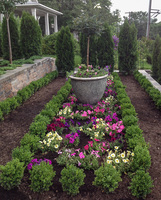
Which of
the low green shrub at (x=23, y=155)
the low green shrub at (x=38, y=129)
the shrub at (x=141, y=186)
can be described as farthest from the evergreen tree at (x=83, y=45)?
the shrub at (x=141, y=186)

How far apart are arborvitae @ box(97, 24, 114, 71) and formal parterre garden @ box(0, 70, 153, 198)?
4.71 meters

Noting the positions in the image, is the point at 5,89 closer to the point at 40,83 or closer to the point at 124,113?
the point at 40,83

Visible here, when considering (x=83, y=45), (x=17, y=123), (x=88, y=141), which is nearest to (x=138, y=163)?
(x=88, y=141)

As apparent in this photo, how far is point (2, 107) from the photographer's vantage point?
4.44 meters

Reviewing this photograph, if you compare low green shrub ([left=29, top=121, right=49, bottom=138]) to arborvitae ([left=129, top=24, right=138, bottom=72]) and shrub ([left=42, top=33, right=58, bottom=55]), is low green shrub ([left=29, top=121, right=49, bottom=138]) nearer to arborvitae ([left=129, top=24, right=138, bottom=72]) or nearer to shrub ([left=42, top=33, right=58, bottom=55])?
arborvitae ([left=129, top=24, right=138, bottom=72])

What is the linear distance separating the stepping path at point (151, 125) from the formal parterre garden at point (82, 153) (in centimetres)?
14

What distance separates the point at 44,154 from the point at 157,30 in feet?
174

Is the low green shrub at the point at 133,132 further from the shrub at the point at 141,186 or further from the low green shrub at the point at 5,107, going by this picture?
the low green shrub at the point at 5,107

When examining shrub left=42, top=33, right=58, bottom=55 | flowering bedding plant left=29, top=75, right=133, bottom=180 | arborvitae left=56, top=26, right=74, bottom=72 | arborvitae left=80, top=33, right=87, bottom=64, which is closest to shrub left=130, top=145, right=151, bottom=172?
flowering bedding plant left=29, top=75, right=133, bottom=180

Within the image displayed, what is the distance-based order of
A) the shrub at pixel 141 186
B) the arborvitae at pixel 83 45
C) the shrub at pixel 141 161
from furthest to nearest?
the arborvitae at pixel 83 45
the shrub at pixel 141 161
the shrub at pixel 141 186

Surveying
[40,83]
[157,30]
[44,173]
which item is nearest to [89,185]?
[44,173]

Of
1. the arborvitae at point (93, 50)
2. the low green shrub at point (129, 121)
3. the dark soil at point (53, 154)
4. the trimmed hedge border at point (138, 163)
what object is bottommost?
the dark soil at point (53, 154)

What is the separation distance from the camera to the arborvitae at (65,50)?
879 cm

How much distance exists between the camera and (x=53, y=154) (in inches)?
124
